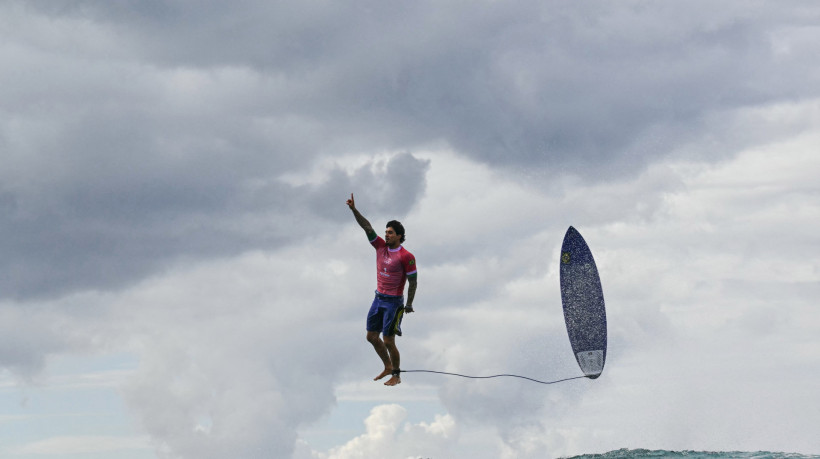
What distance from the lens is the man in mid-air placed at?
60.5 feet

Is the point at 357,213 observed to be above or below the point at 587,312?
above

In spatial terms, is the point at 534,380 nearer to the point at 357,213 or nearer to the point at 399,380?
the point at 399,380

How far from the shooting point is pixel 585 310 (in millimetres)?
22875

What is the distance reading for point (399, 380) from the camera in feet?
63.4

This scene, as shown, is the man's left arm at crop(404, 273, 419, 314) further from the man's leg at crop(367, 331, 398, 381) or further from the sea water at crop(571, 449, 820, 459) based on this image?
the sea water at crop(571, 449, 820, 459)

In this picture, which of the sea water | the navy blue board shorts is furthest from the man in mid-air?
the sea water

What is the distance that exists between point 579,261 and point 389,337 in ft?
23.6

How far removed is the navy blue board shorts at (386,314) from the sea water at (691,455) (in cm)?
667

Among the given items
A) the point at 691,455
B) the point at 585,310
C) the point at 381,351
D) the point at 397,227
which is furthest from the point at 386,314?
the point at 691,455

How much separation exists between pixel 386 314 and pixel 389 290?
1.97ft

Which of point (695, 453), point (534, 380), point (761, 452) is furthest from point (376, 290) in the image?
point (761, 452)

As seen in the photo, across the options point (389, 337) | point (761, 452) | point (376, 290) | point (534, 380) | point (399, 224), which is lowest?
point (761, 452)

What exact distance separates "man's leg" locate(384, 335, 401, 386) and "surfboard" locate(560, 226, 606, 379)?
6336 mm

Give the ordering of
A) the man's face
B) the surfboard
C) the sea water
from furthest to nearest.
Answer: the surfboard, the sea water, the man's face
